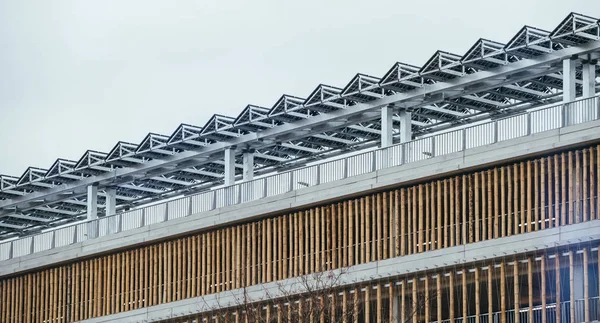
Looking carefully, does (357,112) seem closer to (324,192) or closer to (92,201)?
(324,192)

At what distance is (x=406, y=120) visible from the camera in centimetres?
7681

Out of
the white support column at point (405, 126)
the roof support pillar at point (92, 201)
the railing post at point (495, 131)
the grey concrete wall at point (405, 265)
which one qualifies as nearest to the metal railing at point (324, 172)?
the railing post at point (495, 131)

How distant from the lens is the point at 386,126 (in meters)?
76.3

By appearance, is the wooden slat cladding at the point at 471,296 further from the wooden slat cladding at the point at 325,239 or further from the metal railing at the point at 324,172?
the metal railing at the point at 324,172

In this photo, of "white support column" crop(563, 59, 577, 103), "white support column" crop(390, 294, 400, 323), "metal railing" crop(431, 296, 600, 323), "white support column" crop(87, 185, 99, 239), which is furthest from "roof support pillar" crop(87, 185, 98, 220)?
"white support column" crop(563, 59, 577, 103)

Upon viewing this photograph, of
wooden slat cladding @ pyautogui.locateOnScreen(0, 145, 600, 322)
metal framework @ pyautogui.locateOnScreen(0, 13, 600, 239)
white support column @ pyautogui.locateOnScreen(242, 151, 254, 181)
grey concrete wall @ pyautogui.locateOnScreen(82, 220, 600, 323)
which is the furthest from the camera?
white support column @ pyautogui.locateOnScreen(242, 151, 254, 181)

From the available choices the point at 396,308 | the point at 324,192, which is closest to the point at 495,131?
the point at 396,308

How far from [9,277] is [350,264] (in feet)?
74.5

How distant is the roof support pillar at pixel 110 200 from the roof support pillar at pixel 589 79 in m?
29.1

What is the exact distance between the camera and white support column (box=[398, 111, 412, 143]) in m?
76.2

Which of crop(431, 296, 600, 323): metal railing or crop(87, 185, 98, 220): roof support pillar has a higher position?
crop(87, 185, 98, 220): roof support pillar

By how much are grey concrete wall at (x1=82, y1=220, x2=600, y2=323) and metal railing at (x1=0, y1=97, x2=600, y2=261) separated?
4.33 meters

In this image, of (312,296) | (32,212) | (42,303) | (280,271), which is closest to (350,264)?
(280,271)

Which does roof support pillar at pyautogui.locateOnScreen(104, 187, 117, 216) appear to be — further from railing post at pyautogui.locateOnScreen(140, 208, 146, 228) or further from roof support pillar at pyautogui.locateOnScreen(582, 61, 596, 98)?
roof support pillar at pyautogui.locateOnScreen(582, 61, 596, 98)
